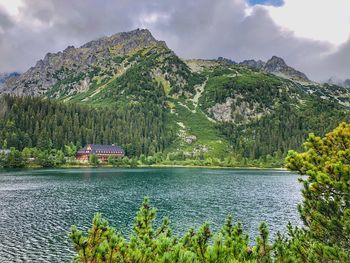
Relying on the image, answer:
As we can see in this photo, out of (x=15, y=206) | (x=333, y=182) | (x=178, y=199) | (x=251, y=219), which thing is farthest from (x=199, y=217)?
(x=333, y=182)

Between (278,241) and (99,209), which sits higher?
(278,241)

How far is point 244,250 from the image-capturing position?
14.9 meters

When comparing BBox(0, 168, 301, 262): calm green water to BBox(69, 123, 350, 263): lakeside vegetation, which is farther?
BBox(0, 168, 301, 262): calm green water

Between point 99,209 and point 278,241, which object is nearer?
point 278,241

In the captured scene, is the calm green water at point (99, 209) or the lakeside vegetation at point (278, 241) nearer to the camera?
the lakeside vegetation at point (278, 241)

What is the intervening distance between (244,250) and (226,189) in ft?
350

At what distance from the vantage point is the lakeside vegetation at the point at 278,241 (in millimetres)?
14250

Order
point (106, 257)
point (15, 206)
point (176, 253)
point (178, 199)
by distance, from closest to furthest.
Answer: point (176, 253) < point (106, 257) < point (15, 206) < point (178, 199)

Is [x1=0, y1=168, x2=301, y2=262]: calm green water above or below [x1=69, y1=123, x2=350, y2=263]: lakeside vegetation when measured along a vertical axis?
below

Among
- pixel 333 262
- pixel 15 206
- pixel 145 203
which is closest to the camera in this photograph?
pixel 333 262

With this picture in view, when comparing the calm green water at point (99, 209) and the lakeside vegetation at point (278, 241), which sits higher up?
the lakeside vegetation at point (278, 241)

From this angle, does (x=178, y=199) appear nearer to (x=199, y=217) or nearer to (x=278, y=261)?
(x=199, y=217)

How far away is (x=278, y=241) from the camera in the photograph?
17.7 meters

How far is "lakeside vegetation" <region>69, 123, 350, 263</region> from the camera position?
14250 mm
